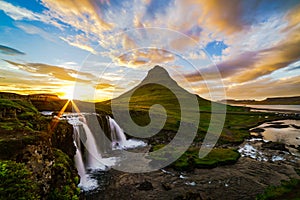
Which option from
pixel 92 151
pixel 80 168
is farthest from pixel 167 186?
pixel 92 151

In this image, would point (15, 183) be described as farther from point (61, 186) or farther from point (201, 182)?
point (201, 182)

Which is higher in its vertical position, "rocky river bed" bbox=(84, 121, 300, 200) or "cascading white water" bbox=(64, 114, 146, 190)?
"cascading white water" bbox=(64, 114, 146, 190)

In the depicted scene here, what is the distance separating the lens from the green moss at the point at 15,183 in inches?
334

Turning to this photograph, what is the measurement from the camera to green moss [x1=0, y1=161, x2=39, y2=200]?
8477 millimetres

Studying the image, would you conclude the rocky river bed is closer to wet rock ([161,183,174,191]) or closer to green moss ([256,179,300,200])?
wet rock ([161,183,174,191])

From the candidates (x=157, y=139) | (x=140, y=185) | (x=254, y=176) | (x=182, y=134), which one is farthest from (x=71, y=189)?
(x=182, y=134)

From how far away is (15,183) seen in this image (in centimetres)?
905

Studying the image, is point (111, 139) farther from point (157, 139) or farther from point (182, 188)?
point (182, 188)

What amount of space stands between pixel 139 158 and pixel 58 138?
1582 cm

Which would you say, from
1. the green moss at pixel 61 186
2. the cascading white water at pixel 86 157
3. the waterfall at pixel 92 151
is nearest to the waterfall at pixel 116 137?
the cascading white water at pixel 86 157

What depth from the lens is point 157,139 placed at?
5031 centimetres

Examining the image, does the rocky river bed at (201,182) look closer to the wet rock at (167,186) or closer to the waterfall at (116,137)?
the wet rock at (167,186)

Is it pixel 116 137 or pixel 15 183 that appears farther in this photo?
pixel 116 137

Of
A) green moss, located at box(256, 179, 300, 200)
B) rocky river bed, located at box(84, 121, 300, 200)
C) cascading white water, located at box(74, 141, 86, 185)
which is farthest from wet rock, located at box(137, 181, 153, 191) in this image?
green moss, located at box(256, 179, 300, 200)
